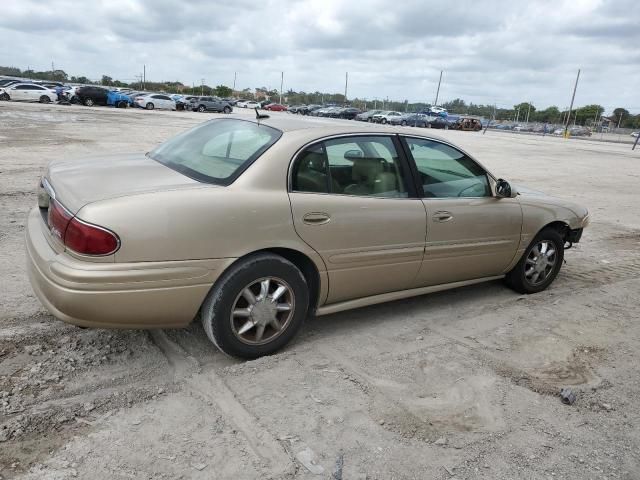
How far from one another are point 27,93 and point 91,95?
184 inches

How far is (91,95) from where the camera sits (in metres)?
42.8

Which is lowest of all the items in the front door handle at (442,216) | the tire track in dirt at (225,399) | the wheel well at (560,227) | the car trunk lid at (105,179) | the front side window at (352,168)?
the tire track in dirt at (225,399)

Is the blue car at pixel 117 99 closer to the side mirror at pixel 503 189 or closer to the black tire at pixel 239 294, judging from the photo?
the side mirror at pixel 503 189

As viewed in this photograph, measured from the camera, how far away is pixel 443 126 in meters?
51.9

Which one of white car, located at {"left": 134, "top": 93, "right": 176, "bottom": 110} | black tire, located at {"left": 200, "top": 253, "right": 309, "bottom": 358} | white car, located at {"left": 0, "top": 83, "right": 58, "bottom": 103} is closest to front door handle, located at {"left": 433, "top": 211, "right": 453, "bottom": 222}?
black tire, located at {"left": 200, "top": 253, "right": 309, "bottom": 358}

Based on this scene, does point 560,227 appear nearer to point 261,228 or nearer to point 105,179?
point 261,228

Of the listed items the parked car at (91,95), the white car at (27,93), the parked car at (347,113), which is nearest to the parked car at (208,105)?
the parked car at (91,95)

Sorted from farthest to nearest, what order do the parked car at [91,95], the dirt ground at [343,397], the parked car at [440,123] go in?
the parked car at [440,123]
the parked car at [91,95]
the dirt ground at [343,397]

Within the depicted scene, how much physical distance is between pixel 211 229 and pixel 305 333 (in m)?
1.27

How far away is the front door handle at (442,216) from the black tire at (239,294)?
1.23 metres

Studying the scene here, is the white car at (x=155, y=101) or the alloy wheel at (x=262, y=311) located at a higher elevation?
the white car at (x=155, y=101)

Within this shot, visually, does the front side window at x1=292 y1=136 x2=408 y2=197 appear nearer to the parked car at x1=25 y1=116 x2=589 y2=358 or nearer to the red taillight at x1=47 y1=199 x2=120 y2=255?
the parked car at x1=25 y1=116 x2=589 y2=358

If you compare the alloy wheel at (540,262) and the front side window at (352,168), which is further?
the alloy wheel at (540,262)

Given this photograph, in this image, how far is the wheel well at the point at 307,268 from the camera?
11.3ft
